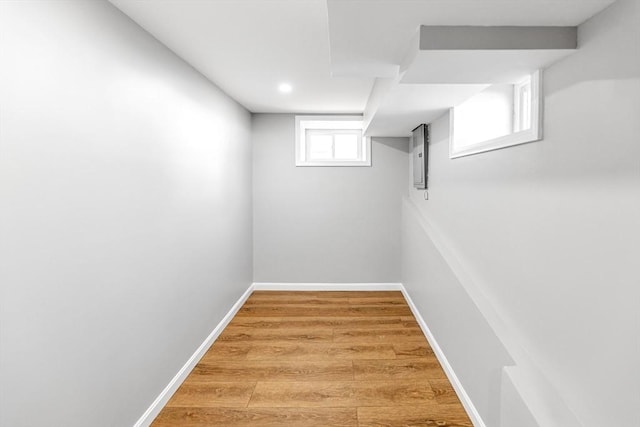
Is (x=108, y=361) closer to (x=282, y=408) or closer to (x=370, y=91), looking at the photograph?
(x=282, y=408)

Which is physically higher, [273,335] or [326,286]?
[326,286]

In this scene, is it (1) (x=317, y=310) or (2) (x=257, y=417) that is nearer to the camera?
(2) (x=257, y=417)

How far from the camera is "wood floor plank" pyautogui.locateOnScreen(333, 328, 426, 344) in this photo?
121 inches

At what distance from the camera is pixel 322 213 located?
443 cm

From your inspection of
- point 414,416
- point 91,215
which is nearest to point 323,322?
point 414,416

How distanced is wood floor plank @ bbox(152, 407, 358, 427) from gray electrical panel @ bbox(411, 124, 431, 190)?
84.4 inches

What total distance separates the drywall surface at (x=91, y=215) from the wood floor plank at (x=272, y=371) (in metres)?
0.24

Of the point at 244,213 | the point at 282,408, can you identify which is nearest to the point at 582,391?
the point at 282,408

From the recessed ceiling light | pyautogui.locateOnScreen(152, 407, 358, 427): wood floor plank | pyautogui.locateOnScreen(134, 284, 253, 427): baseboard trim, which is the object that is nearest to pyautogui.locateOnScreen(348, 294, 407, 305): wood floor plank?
pyautogui.locateOnScreen(134, 284, 253, 427): baseboard trim

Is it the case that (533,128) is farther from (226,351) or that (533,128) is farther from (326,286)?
(326,286)

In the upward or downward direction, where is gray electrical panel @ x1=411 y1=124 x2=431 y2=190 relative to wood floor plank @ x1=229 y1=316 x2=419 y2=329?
upward

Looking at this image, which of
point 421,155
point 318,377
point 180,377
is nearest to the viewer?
point 180,377

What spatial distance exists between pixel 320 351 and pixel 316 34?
236 centimetres

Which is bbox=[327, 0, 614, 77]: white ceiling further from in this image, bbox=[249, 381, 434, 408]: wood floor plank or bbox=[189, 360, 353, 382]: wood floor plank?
bbox=[189, 360, 353, 382]: wood floor plank
